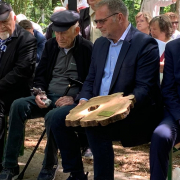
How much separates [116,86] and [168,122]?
2.08 ft

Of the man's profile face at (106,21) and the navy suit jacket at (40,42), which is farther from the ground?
the man's profile face at (106,21)

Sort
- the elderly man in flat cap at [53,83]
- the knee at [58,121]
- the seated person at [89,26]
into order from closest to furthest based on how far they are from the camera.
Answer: the knee at [58,121] → the elderly man in flat cap at [53,83] → the seated person at [89,26]

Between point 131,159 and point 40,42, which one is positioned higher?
point 40,42

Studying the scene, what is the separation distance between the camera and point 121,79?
11.7 feet

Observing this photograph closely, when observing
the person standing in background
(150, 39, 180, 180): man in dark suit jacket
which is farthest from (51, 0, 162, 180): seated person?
the person standing in background

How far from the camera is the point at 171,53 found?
3.51 metres

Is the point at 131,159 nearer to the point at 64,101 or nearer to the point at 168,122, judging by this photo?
the point at 64,101

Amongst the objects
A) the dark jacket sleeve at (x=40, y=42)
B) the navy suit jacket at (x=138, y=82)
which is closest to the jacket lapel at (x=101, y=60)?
the navy suit jacket at (x=138, y=82)

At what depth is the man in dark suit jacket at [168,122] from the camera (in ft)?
9.71

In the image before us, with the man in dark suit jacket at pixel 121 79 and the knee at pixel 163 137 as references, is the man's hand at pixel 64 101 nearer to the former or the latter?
the man in dark suit jacket at pixel 121 79

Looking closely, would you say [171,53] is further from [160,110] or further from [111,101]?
[111,101]

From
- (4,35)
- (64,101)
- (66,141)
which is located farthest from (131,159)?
(4,35)

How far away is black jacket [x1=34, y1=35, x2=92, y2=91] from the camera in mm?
4331

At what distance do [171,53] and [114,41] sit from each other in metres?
0.60
